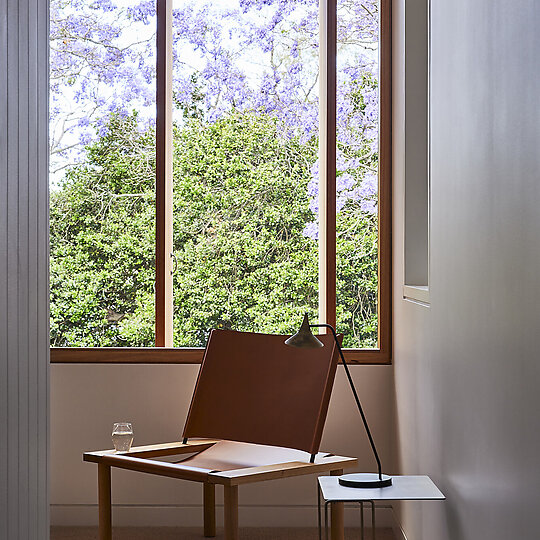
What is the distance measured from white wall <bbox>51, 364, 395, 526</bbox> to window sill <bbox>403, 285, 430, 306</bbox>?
1.92 feet

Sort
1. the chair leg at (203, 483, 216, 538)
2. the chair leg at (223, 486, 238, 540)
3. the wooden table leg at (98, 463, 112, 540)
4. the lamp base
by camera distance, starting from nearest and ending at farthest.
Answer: the lamp base < the chair leg at (223, 486, 238, 540) < the wooden table leg at (98, 463, 112, 540) < the chair leg at (203, 483, 216, 538)

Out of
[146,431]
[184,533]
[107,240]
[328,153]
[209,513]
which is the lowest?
[184,533]

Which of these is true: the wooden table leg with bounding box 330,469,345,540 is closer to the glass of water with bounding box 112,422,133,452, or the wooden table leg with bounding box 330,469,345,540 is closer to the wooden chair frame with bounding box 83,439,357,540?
the wooden chair frame with bounding box 83,439,357,540

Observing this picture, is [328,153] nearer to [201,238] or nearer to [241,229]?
[241,229]

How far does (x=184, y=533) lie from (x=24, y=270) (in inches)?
75.2

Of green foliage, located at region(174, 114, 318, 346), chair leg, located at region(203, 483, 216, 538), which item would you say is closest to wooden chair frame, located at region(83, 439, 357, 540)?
chair leg, located at region(203, 483, 216, 538)

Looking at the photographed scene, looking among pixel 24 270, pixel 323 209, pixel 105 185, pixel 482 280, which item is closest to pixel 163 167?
pixel 105 185

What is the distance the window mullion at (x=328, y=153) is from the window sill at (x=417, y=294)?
56 cm

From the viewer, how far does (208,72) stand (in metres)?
3.95

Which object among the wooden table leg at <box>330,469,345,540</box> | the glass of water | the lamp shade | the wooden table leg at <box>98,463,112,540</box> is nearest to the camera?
the lamp shade

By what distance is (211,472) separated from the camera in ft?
9.12

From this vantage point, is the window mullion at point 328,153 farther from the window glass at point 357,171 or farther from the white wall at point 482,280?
the white wall at point 482,280

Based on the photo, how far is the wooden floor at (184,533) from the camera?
348 cm

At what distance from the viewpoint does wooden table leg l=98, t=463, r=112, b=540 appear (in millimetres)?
3047
